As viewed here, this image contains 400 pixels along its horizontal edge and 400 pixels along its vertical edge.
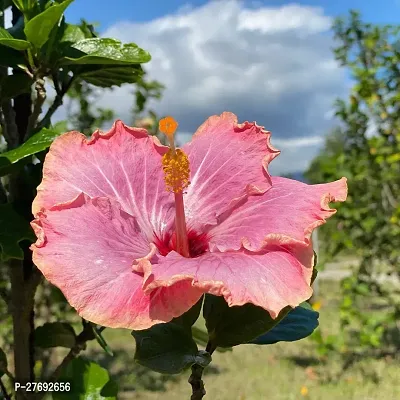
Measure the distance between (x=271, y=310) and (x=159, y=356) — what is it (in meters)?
0.22

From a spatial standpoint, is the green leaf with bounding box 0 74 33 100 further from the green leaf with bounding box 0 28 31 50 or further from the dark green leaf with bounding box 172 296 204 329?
the dark green leaf with bounding box 172 296 204 329

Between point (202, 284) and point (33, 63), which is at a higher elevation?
point (33, 63)

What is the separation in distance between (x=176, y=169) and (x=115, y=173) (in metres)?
0.09

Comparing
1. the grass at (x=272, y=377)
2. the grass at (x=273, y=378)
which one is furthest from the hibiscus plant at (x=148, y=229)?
the grass at (x=273, y=378)

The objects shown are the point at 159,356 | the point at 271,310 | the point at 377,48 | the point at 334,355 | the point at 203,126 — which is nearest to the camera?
the point at 271,310

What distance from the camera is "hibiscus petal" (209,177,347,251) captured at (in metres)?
0.65

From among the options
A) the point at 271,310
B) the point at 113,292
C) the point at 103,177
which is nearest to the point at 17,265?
the point at 103,177

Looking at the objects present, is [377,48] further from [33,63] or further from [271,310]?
[271,310]

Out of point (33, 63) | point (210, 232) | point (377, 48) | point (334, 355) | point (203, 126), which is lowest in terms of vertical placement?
point (334, 355)

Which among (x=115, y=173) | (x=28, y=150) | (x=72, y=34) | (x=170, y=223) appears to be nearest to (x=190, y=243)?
(x=170, y=223)

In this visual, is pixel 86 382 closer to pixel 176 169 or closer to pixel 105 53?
pixel 176 169

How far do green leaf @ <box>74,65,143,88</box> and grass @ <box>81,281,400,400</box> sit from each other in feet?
10.7

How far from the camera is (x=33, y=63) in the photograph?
3.21 ft

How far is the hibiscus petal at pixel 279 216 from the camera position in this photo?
65 cm
